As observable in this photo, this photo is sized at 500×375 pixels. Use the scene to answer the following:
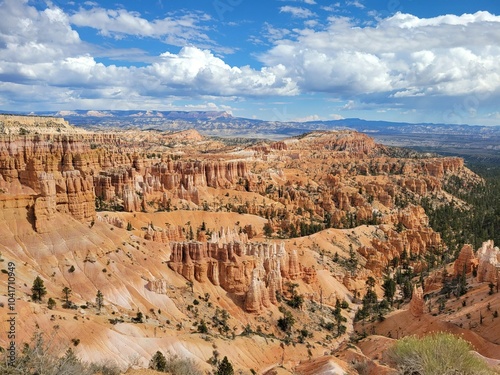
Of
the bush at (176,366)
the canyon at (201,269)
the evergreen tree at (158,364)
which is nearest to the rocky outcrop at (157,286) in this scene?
the canyon at (201,269)

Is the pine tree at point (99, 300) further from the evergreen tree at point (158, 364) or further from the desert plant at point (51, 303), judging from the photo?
the evergreen tree at point (158, 364)

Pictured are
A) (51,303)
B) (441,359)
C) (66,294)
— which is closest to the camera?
(441,359)

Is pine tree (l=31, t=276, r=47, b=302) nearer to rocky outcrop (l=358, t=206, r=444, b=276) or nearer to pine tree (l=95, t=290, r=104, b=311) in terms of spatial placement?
pine tree (l=95, t=290, r=104, b=311)

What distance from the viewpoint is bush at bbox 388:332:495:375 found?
69.3 ft

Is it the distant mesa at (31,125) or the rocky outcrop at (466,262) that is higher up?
the distant mesa at (31,125)

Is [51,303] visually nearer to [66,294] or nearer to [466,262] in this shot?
[66,294]

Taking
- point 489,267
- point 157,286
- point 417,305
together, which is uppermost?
point 157,286

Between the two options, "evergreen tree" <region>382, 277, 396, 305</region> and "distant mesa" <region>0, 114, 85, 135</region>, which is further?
"distant mesa" <region>0, 114, 85, 135</region>

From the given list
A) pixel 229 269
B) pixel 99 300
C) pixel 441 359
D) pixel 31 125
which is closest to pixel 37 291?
pixel 99 300

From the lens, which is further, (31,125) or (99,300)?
(31,125)

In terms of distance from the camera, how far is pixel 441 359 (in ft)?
71.0

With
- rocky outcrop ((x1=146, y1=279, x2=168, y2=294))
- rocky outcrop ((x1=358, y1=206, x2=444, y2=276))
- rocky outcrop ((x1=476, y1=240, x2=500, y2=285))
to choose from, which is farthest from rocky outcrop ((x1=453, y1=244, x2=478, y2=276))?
rocky outcrop ((x1=146, y1=279, x2=168, y2=294))

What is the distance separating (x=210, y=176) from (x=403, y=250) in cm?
5129

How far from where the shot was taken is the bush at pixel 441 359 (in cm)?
2111
